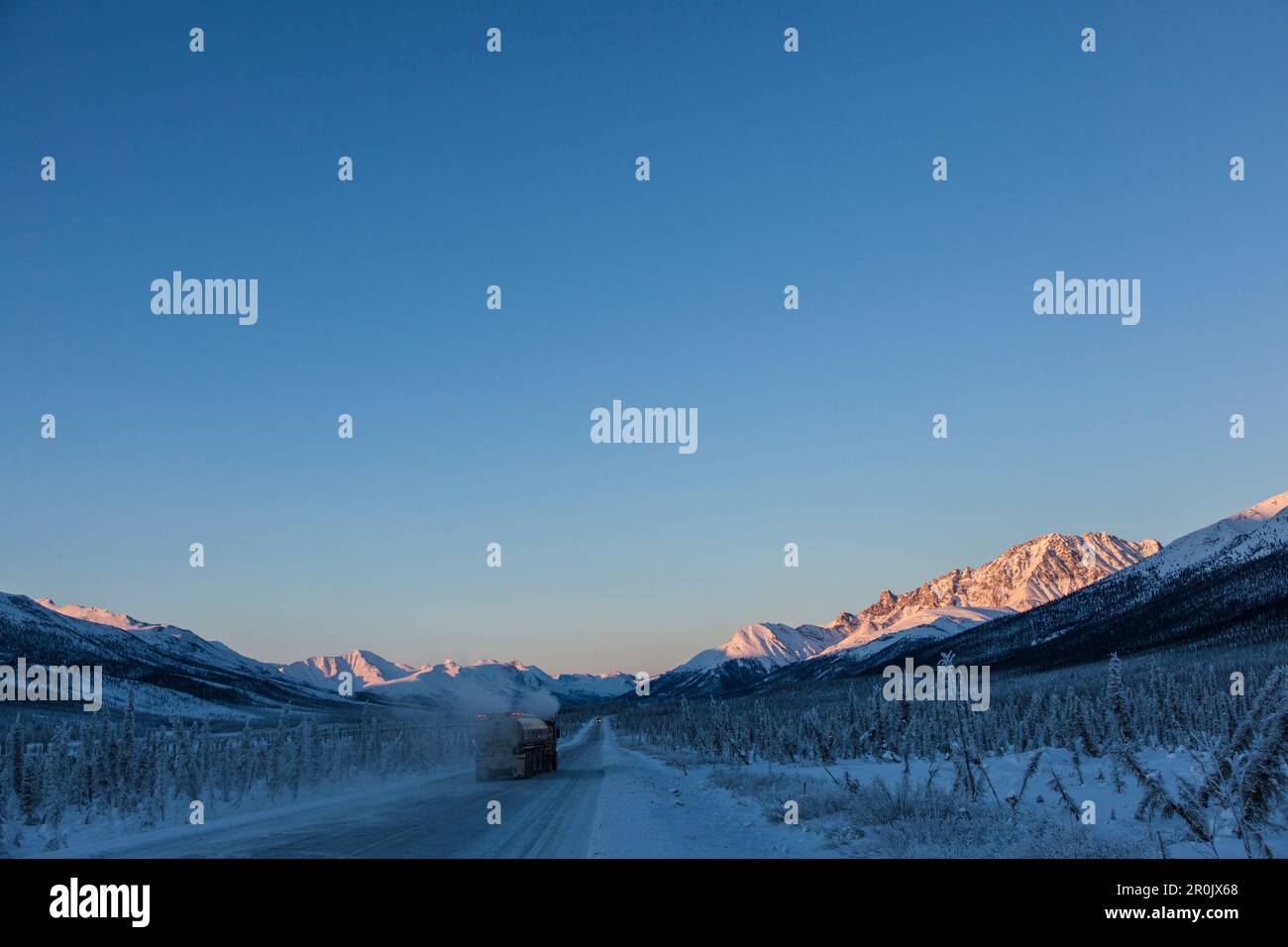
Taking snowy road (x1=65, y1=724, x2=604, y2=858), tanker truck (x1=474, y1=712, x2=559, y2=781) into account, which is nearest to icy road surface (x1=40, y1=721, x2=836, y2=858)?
snowy road (x1=65, y1=724, x2=604, y2=858)

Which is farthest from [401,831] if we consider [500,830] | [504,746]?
[504,746]

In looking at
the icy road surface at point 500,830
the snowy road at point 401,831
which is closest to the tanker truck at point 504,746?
the icy road surface at point 500,830

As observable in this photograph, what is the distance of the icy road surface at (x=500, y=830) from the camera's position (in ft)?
49.1

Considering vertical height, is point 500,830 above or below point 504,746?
above

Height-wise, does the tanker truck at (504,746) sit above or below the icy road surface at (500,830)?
below

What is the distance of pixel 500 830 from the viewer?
17859 mm

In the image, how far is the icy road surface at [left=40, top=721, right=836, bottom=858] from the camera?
14977 mm

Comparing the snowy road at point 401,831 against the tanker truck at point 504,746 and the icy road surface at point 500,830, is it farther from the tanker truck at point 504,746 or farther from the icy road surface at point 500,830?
the tanker truck at point 504,746

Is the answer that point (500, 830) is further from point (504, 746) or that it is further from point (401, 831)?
point (504, 746)
